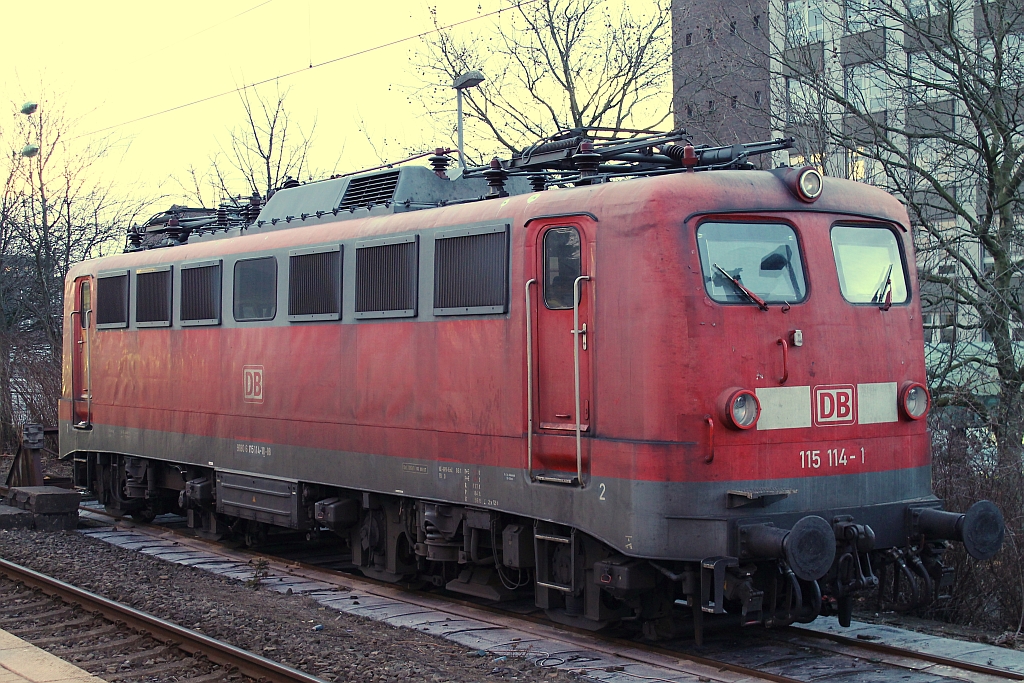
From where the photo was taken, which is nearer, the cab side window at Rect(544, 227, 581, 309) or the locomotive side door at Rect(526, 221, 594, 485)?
the locomotive side door at Rect(526, 221, 594, 485)

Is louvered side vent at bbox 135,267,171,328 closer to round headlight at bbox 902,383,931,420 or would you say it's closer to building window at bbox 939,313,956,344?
round headlight at bbox 902,383,931,420

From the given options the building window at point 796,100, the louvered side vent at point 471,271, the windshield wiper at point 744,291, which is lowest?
the windshield wiper at point 744,291

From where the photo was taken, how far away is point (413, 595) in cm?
1023

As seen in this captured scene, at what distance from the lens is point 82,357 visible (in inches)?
602

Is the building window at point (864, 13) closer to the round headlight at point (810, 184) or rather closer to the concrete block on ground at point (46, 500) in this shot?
the round headlight at point (810, 184)

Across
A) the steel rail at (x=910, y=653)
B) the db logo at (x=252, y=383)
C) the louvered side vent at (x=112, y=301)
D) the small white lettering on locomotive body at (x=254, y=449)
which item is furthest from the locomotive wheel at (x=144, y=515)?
the steel rail at (x=910, y=653)

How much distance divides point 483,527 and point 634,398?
193 cm

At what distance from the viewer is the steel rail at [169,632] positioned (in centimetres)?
742

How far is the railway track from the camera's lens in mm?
7297

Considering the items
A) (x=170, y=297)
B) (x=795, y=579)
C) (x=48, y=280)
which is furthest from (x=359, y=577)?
(x=48, y=280)

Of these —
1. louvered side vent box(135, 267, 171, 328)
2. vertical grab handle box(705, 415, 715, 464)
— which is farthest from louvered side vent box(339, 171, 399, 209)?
vertical grab handle box(705, 415, 715, 464)

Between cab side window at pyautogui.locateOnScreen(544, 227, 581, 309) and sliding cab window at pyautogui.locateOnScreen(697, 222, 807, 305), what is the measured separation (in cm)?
95

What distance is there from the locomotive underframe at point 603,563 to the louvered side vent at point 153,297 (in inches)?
116

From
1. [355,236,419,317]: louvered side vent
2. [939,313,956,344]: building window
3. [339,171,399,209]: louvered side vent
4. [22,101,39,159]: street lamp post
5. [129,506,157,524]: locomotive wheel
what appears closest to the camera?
[355,236,419,317]: louvered side vent
